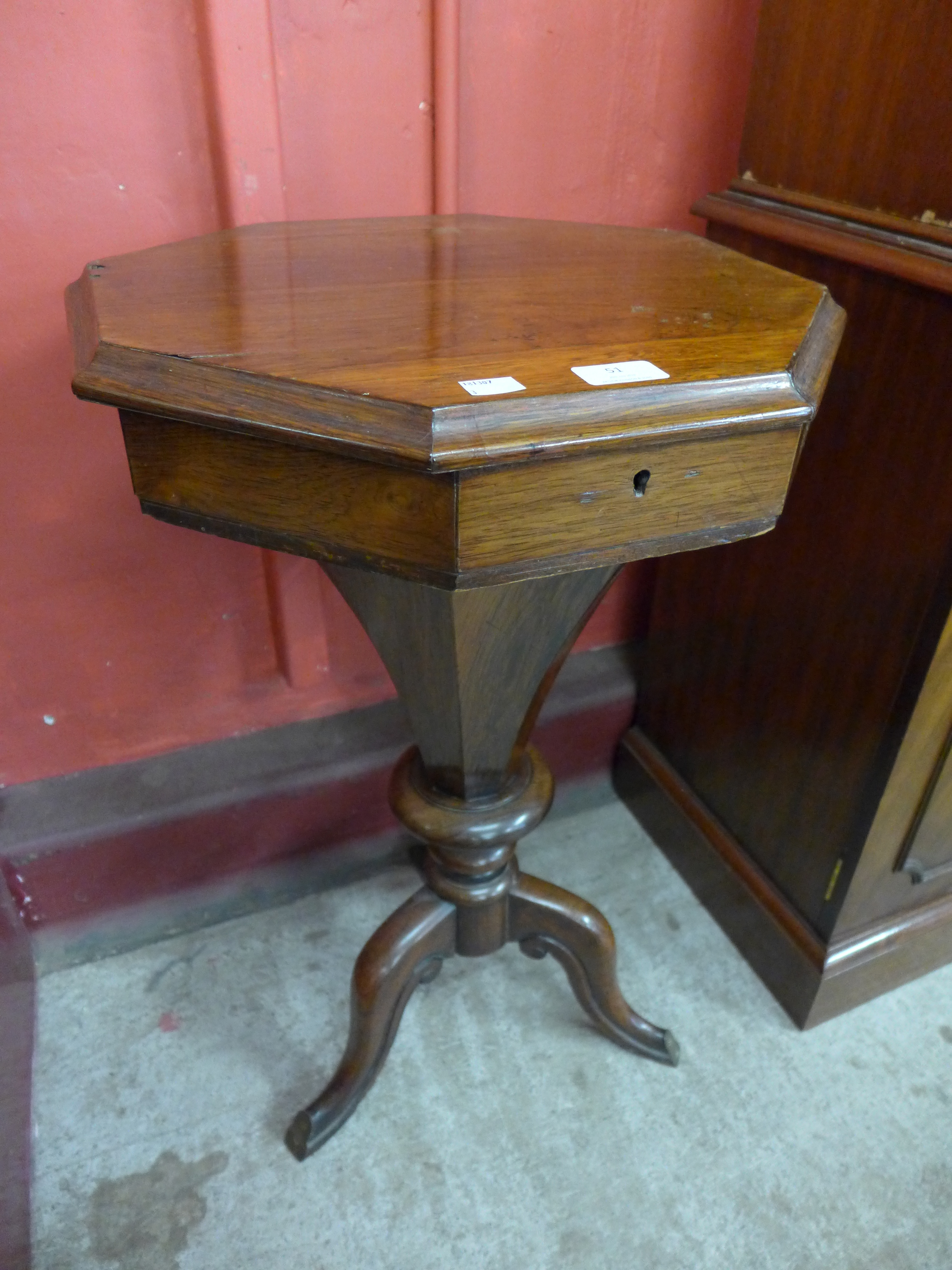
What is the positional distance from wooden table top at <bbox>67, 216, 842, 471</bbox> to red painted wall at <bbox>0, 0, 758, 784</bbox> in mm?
225

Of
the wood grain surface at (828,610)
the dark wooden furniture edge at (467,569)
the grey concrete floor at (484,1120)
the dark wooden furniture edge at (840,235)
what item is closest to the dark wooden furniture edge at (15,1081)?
the grey concrete floor at (484,1120)

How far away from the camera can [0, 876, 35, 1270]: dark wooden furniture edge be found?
1.06 meters

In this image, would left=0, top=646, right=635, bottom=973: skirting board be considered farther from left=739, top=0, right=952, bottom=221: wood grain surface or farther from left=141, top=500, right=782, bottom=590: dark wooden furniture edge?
left=739, top=0, right=952, bottom=221: wood grain surface

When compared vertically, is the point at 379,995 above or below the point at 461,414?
below

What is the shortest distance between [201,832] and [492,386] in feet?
3.47

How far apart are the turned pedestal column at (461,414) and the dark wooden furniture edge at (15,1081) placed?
0.73 m

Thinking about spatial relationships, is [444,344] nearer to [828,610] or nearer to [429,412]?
[429,412]

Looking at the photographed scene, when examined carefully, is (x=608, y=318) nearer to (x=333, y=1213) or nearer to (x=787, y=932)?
(x=787, y=932)

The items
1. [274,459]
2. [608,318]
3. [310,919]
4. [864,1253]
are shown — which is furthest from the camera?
[310,919]

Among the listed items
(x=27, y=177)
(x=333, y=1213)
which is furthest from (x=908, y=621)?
(x=27, y=177)

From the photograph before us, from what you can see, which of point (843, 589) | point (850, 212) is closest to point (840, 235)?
point (850, 212)

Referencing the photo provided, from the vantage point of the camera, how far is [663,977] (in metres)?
1.45

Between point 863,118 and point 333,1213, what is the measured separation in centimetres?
145

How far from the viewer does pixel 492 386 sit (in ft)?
2.01
